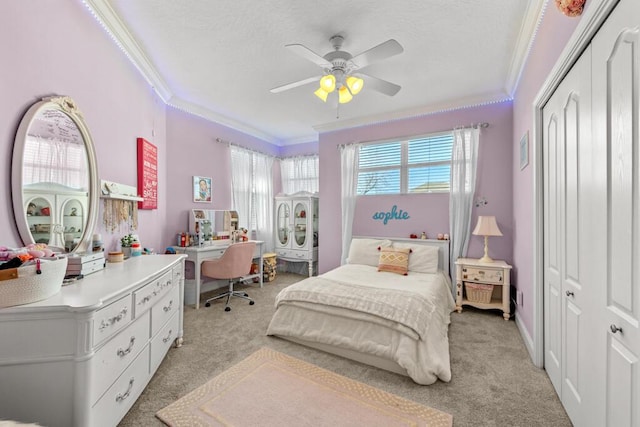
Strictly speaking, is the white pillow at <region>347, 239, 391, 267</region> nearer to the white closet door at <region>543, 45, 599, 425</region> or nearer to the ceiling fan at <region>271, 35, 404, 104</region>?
the white closet door at <region>543, 45, 599, 425</region>

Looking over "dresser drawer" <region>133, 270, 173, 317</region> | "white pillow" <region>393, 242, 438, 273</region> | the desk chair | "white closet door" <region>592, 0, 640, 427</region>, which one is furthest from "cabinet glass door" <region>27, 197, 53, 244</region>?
"white pillow" <region>393, 242, 438, 273</region>

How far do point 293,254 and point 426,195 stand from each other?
2690 mm

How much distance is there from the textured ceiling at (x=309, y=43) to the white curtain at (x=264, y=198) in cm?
159

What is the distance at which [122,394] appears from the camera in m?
1.57

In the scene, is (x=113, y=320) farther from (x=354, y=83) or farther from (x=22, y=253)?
(x=354, y=83)

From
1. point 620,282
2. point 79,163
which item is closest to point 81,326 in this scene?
point 79,163

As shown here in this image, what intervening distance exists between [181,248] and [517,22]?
4.38 meters

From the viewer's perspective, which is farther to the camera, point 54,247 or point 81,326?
point 54,247

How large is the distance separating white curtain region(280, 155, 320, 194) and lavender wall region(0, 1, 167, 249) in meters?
2.91

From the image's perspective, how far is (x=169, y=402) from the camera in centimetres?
182

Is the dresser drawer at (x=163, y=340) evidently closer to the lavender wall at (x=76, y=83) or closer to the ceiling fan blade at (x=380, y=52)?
the lavender wall at (x=76, y=83)

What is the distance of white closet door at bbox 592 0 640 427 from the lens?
1.03 m

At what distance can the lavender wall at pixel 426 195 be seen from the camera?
3621 mm

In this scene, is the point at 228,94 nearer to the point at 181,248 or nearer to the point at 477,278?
the point at 181,248
